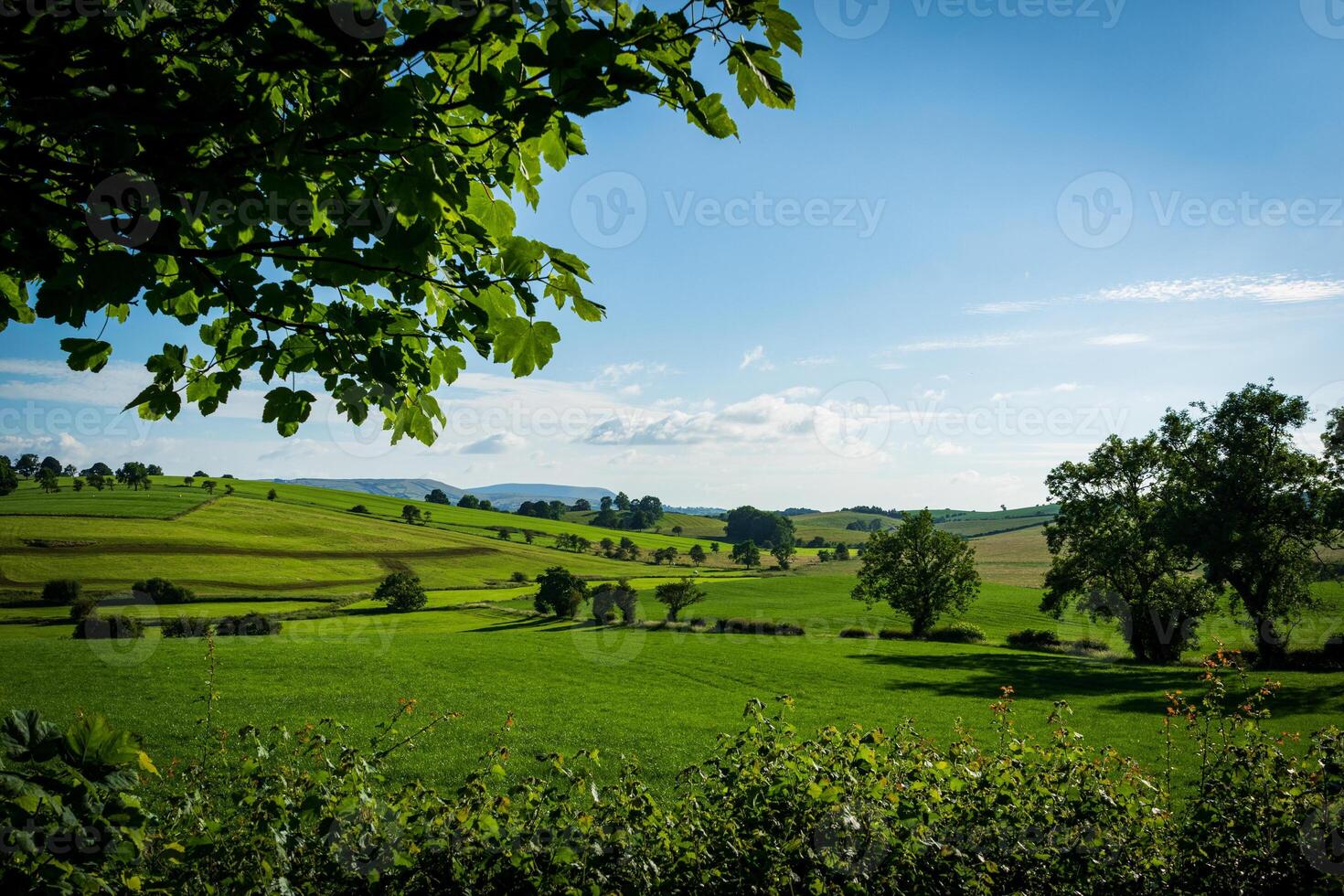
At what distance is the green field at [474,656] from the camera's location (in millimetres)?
22797

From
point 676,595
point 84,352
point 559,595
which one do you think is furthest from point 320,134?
point 559,595

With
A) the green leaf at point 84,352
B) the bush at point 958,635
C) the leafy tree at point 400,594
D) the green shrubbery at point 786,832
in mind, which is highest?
the green leaf at point 84,352

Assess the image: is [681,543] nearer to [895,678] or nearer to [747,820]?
[895,678]

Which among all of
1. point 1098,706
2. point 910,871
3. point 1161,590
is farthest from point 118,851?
point 1161,590

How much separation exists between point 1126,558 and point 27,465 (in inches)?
6688

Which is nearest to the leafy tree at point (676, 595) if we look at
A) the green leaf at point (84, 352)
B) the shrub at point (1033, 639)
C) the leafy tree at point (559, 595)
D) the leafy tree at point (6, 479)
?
the leafy tree at point (559, 595)

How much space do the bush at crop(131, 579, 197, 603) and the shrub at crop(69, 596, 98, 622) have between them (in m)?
7.10

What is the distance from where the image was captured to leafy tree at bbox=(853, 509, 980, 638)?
184 ft

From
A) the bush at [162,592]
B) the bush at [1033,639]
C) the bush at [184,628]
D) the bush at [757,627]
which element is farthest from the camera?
the bush at [162,592]

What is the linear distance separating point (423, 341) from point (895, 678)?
3571 centimetres

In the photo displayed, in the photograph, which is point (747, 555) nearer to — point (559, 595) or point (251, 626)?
point (559, 595)

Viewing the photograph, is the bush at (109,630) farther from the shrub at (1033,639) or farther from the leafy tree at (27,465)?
the leafy tree at (27,465)

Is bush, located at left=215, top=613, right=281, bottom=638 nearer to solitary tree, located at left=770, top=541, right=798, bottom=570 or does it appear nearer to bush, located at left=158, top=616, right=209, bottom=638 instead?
bush, located at left=158, top=616, right=209, bottom=638

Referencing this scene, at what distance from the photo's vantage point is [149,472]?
121 meters
